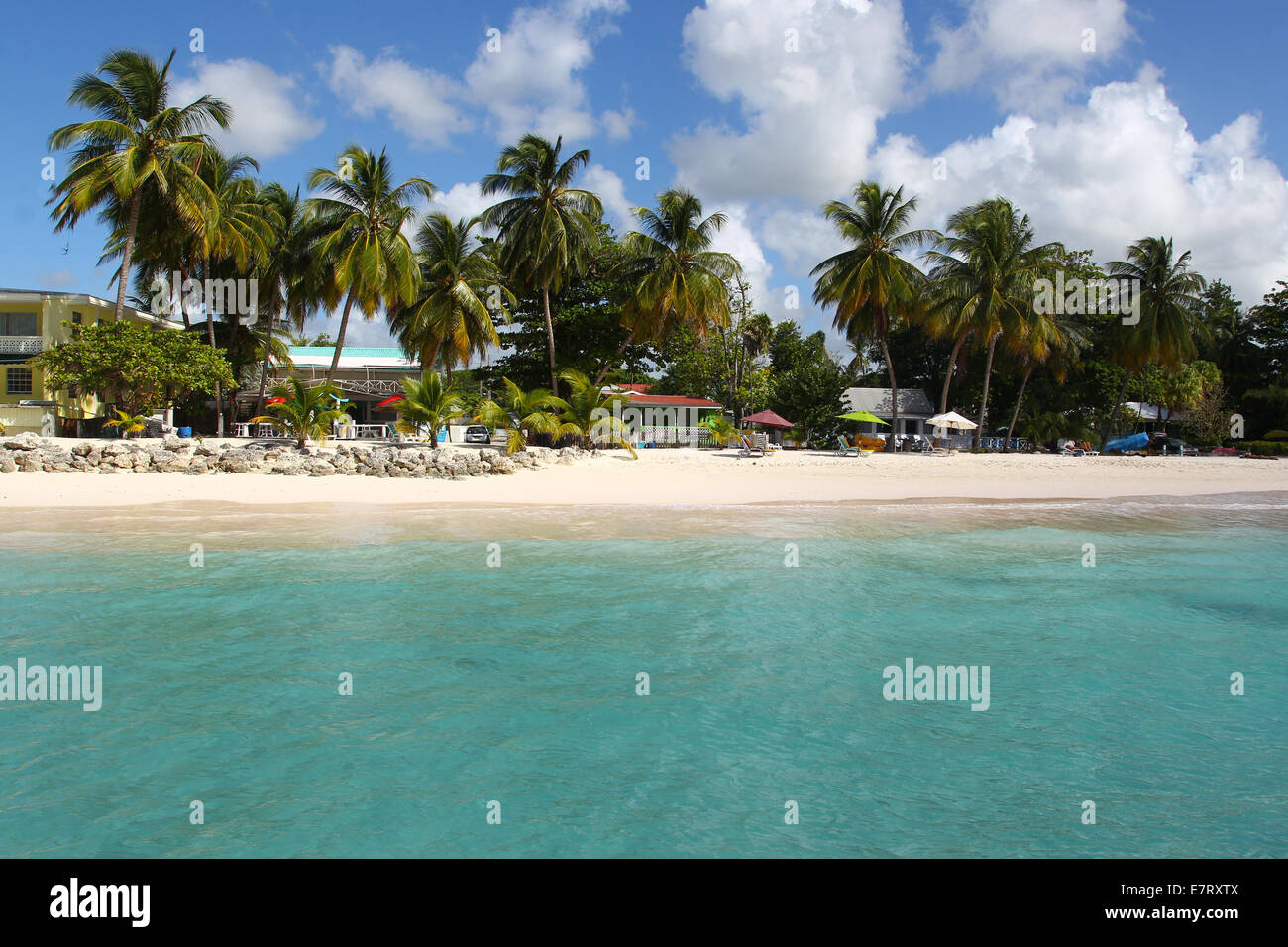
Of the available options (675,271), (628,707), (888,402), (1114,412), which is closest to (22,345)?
(675,271)

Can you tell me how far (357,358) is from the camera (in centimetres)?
4762

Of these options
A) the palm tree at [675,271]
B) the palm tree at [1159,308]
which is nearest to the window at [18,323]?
the palm tree at [675,271]

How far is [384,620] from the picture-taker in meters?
8.59

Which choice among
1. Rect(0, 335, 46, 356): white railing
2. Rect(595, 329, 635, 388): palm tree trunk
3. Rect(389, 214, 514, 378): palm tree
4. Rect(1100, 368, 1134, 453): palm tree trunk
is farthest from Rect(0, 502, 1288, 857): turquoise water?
Rect(1100, 368, 1134, 453): palm tree trunk

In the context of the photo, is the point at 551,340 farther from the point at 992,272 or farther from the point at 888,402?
the point at 888,402

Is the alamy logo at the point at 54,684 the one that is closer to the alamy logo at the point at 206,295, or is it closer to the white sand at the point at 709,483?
the white sand at the point at 709,483

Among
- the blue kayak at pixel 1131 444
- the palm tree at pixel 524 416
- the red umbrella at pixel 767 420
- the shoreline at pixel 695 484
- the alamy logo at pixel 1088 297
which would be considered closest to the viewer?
the shoreline at pixel 695 484

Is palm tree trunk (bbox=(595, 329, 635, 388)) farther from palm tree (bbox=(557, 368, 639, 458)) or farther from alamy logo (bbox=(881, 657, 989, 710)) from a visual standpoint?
alamy logo (bbox=(881, 657, 989, 710))

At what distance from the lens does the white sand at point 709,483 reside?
17.1 m

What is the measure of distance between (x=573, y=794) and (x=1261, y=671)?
6740mm

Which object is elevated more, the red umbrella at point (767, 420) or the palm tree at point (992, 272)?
the palm tree at point (992, 272)

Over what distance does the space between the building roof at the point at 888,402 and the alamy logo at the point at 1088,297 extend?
11.0 m

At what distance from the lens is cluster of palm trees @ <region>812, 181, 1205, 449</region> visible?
33.3 meters
